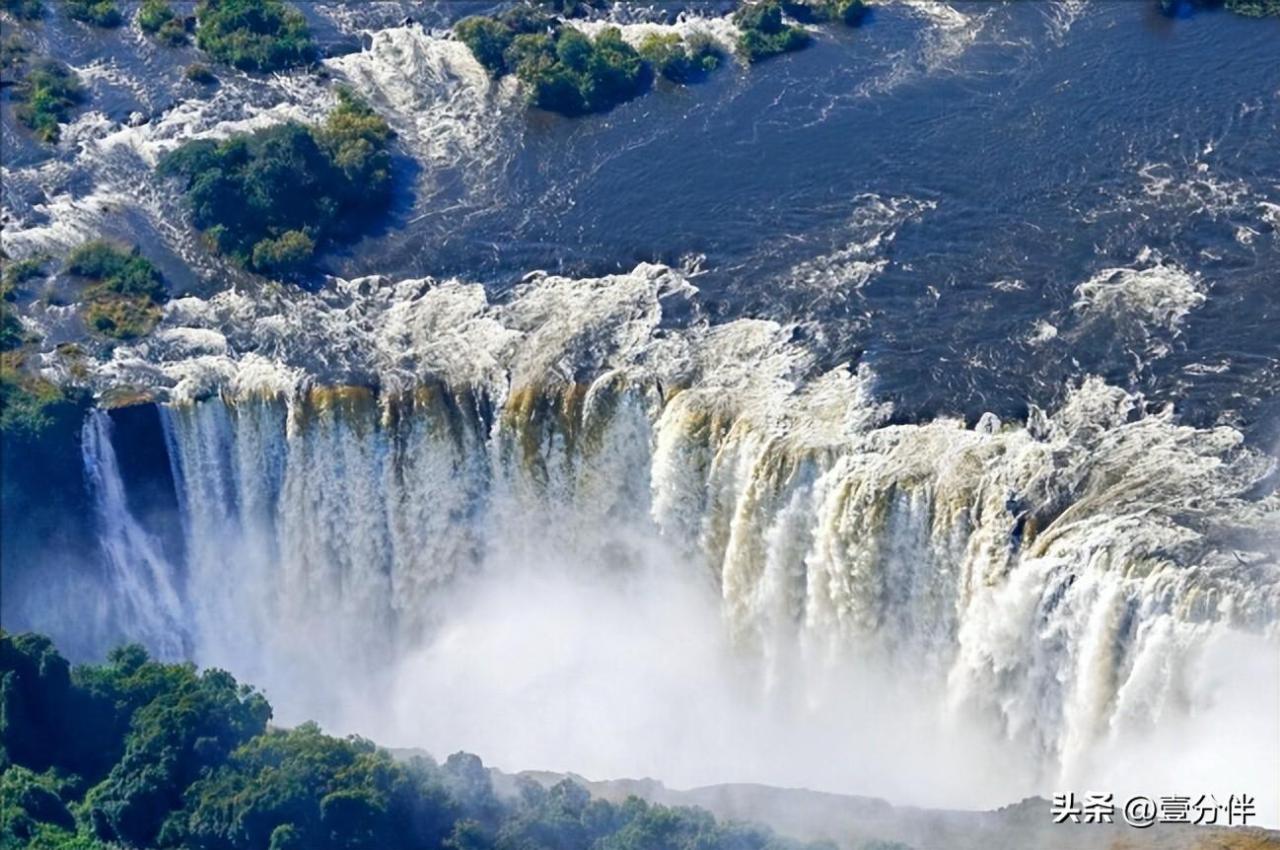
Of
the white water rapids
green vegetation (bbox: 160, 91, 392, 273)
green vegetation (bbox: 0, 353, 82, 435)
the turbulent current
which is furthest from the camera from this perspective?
green vegetation (bbox: 160, 91, 392, 273)

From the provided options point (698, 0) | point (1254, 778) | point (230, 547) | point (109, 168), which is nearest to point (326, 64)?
point (109, 168)

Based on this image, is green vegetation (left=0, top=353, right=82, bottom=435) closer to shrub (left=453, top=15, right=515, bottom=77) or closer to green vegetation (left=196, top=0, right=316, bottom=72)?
green vegetation (left=196, top=0, right=316, bottom=72)

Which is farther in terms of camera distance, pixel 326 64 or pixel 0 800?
pixel 326 64

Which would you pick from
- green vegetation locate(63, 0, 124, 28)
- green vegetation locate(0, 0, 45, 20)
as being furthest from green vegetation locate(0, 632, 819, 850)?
green vegetation locate(0, 0, 45, 20)

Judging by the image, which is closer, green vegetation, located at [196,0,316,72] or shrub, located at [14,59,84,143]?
shrub, located at [14,59,84,143]

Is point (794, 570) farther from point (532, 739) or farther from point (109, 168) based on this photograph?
point (109, 168)

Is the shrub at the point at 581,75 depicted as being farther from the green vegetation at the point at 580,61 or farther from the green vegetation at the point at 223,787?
the green vegetation at the point at 223,787
